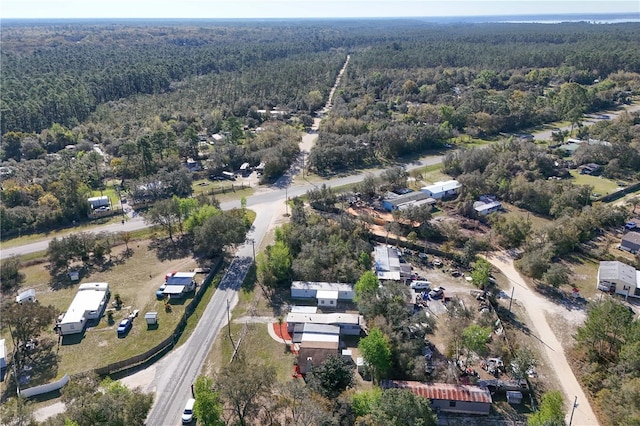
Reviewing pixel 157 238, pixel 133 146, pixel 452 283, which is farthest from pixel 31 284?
pixel 452 283

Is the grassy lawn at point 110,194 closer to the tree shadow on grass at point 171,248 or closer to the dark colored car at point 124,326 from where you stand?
the tree shadow on grass at point 171,248

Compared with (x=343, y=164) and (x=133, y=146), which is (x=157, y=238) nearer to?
(x=133, y=146)

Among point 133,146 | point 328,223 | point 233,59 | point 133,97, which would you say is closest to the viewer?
point 328,223

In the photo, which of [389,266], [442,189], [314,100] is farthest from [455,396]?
[314,100]

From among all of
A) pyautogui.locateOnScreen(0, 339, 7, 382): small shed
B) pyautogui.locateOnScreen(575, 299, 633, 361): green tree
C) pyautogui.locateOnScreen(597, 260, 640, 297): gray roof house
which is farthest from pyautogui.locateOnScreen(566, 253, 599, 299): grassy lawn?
pyautogui.locateOnScreen(0, 339, 7, 382): small shed

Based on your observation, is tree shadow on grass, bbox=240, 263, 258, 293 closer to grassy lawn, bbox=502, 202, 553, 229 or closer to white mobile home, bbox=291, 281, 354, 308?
white mobile home, bbox=291, 281, 354, 308

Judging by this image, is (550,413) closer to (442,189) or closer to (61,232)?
(442,189)
